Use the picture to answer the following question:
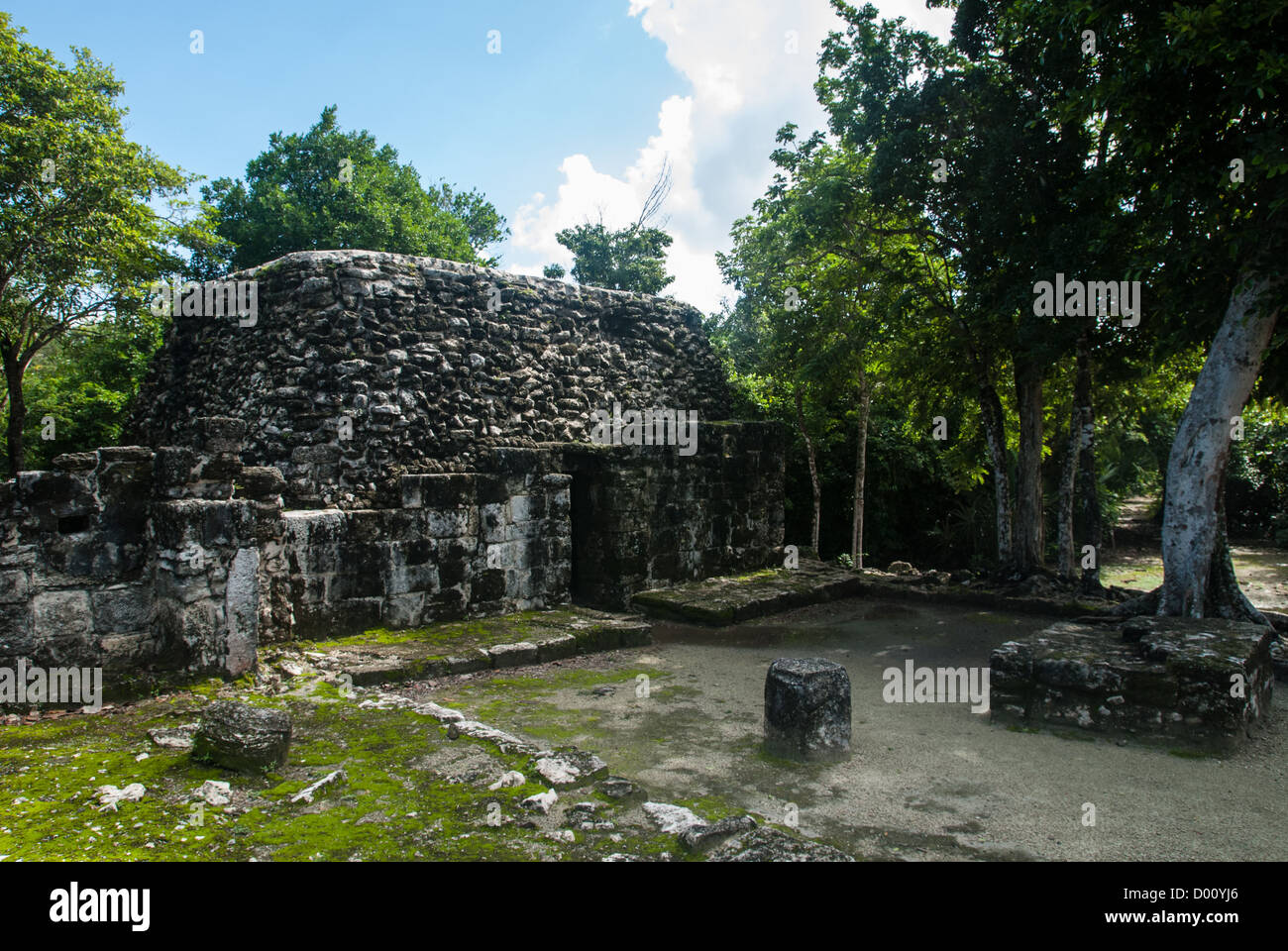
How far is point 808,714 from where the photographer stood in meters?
5.25

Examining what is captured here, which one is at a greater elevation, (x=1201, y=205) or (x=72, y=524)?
(x=1201, y=205)

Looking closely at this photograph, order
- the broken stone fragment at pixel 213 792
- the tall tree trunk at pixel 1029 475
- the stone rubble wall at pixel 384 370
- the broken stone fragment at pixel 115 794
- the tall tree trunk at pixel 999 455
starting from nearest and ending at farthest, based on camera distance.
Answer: the broken stone fragment at pixel 115 794
the broken stone fragment at pixel 213 792
the stone rubble wall at pixel 384 370
the tall tree trunk at pixel 1029 475
the tall tree trunk at pixel 999 455

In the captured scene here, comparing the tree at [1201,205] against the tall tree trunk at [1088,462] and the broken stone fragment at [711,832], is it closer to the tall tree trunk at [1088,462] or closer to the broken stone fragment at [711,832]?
the tall tree trunk at [1088,462]

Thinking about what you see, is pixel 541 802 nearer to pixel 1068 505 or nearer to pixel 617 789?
pixel 617 789

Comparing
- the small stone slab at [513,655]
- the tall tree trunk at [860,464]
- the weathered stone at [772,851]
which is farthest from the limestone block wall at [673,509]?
the weathered stone at [772,851]

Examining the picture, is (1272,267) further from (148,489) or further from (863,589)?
(148,489)

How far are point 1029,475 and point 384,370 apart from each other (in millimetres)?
9378

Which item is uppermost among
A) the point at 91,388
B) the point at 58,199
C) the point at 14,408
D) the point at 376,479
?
the point at 58,199

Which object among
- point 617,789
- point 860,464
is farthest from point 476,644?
point 860,464

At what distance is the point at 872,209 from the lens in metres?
12.2

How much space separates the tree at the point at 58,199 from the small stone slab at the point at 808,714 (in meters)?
17.2

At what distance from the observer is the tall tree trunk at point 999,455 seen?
1197 cm

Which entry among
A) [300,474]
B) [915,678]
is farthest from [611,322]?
[915,678]

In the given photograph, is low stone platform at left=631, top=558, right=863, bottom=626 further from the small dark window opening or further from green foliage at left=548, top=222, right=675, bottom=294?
green foliage at left=548, top=222, right=675, bottom=294
